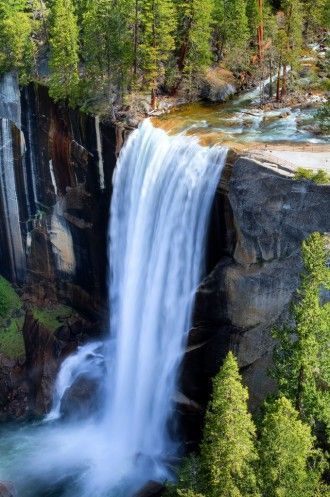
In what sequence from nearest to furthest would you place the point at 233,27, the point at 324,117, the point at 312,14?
the point at 324,117, the point at 233,27, the point at 312,14

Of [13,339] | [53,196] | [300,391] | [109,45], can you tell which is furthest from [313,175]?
[13,339]

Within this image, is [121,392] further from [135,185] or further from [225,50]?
[225,50]

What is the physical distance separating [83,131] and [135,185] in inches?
228

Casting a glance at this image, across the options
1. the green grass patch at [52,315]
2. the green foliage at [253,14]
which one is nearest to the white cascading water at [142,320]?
the green grass patch at [52,315]

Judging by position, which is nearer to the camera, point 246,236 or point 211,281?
point 246,236

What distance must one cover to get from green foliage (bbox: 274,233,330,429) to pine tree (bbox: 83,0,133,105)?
18.8 m

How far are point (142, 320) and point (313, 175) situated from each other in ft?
37.8

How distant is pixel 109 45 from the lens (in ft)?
105

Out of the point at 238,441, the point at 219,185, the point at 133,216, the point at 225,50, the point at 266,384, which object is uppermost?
the point at 225,50

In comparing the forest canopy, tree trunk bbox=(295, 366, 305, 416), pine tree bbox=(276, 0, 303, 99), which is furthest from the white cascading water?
pine tree bbox=(276, 0, 303, 99)

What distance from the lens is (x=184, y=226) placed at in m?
26.4

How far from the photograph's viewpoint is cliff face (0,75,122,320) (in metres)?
32.8

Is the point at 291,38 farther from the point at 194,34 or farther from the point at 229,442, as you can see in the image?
the point at 229,442

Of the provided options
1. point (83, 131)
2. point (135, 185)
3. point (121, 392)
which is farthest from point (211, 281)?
point (83, 131)
